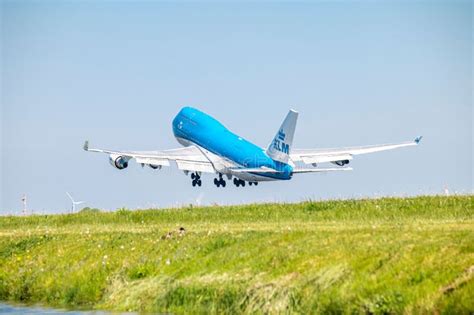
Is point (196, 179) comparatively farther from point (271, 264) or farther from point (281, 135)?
point (271, 264)

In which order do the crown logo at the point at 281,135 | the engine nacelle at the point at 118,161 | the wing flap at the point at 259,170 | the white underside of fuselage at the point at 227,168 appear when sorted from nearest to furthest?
1. the crown logo at the point at 281,135
2. the wing flap at the point at 259,170
3. the white underside of fuselage at the point at 227,168
4. the engine nacelle at the point at 118,161

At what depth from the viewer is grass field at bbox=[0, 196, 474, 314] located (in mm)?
25766

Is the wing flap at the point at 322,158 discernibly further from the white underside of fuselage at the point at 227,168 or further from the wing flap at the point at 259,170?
the wing flap at the point at 259,170

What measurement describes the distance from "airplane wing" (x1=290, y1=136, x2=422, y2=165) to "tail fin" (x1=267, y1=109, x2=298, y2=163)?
4.63m

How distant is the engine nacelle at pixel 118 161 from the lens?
288ft

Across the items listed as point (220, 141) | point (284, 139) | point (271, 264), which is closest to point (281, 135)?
point (284, 139)

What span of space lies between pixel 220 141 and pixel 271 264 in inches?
2522

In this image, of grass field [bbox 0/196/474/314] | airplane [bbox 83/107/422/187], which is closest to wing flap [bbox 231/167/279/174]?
airplane [bbox 83/107/422/187]

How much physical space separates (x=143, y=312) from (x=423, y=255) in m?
8.18

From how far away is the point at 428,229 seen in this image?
31.4 m

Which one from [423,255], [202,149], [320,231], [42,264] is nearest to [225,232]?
[320,231]

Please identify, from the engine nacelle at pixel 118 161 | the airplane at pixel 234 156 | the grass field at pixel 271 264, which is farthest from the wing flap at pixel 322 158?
the grass field at pixel 271 264

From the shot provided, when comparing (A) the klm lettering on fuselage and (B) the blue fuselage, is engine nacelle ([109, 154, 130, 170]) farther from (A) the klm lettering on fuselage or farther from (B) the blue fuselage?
(A) the klm lettering on fuselage

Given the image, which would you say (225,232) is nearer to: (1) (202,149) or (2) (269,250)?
(2) (269,250)
